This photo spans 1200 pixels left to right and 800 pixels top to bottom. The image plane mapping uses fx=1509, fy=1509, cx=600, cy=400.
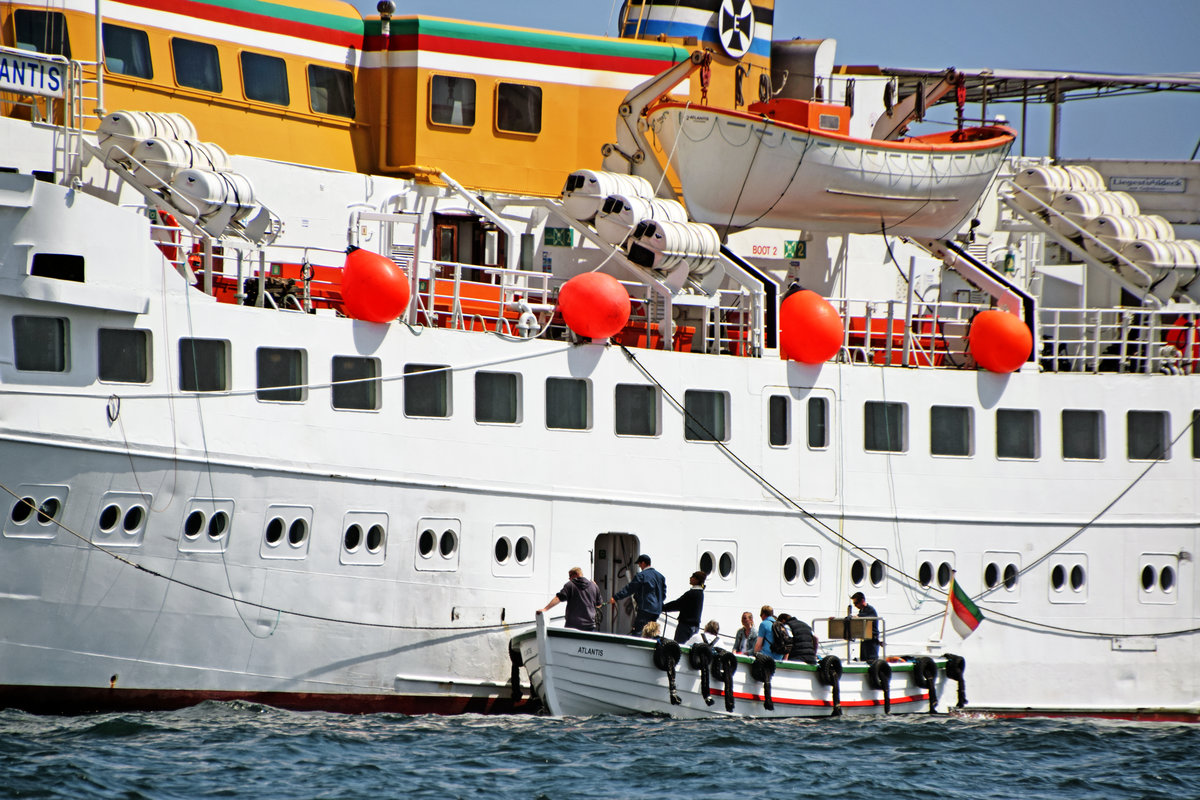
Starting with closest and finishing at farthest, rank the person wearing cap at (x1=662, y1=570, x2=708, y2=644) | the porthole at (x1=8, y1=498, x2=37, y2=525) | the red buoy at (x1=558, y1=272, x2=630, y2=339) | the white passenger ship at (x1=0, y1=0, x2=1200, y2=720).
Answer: the porthole at (x1=8, y1=498, x2=37, y2=525) < the white passenger ship at (x1=0, y1=0, x2=1200, y2=720) < the person wearing cap at (x1=662, y1=570, x2=708, y2=644) < the red buoy at (x1=558, y1=272, x2=630, y2=339)

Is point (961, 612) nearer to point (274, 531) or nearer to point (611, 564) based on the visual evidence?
point (611, 564)

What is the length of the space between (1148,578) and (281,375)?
12065mm

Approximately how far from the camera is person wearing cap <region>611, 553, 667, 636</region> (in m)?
16.7

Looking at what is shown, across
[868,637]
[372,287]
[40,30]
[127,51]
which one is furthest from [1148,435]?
[40,30]

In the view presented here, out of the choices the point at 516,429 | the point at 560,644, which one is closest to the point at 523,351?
the point at 516,429

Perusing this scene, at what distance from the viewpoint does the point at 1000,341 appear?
19.6 m

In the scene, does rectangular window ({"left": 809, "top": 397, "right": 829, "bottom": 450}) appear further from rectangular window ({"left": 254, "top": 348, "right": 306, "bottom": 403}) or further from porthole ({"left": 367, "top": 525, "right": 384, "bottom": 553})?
rectangular window ({"left": 254, "top": 348, "right": 306, "bottom": 403})

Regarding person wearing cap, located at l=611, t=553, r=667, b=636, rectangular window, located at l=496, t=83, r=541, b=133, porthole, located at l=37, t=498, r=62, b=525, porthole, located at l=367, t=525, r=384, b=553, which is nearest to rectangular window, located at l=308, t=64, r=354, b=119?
rectangular window, located at l=496, t=83, r=541, b=133

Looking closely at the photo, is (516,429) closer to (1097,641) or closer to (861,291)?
(861,291)

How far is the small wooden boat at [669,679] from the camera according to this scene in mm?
16250

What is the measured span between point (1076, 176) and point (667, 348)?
8.65m

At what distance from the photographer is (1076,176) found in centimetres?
2338

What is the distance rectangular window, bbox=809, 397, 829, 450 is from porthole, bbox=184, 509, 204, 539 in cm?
764

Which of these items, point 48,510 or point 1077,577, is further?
point 1077,577
